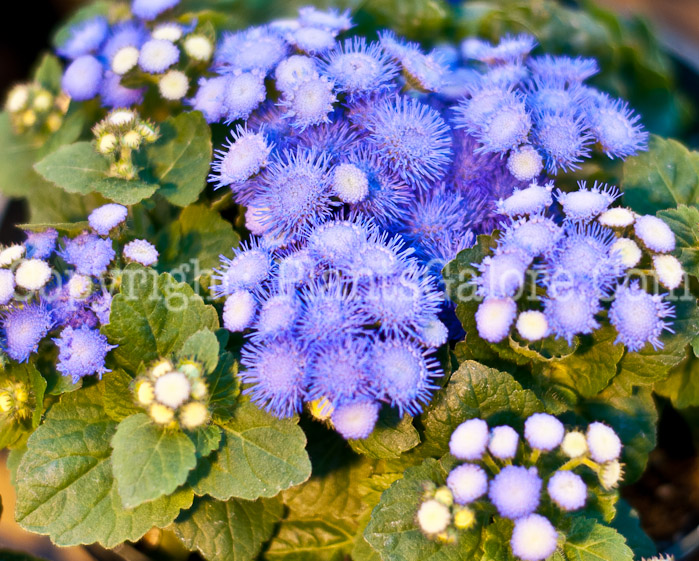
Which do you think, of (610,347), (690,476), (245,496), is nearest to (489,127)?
(610,347)

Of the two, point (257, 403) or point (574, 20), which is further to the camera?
point (574, 20)

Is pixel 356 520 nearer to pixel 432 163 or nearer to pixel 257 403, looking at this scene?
pixel 257 403

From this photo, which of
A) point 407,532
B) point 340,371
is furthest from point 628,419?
point 340,371

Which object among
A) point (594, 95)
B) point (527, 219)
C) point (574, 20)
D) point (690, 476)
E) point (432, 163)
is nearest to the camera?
point (527, 219)

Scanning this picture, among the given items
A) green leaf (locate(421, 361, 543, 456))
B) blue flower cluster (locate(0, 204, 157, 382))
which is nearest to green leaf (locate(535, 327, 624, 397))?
green leaf (locate(421, 361, 543, 456))

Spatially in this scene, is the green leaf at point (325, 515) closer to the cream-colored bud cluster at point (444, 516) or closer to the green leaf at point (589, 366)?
the cream-colored bud cluster at point (444, 516)

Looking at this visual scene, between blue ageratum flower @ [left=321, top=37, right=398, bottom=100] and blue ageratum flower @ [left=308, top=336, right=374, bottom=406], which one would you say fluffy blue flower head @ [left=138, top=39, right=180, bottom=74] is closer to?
blue ageratum flower @ [left=321, top=37, right=398, bottom=100]
